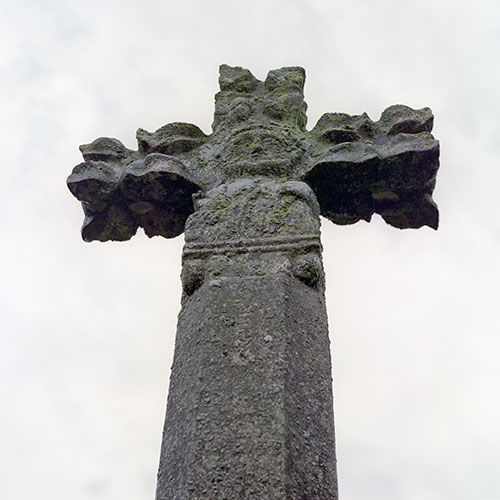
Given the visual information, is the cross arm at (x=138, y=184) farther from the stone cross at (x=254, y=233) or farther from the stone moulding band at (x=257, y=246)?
the stone moulding band at (x=257, y=246)

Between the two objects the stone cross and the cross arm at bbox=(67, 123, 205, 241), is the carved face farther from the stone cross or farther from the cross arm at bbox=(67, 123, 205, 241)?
the cross arm at bbox=(67, 123, 205, 241)

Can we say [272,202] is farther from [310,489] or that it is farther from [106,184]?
[310,489]

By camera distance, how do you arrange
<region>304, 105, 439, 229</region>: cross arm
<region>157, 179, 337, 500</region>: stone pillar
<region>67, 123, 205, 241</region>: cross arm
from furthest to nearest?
<region>67, 123, 205, 241</region>: cross arm
<region>304, 105, 439, 229</region>: cross arm
<region>157, 179, 337, 500</region>: stone pillar

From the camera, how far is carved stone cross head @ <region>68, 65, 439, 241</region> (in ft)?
13.7

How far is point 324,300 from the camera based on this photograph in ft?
11.4

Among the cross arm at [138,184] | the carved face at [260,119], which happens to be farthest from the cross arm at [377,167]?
the cross arm at [138,184]

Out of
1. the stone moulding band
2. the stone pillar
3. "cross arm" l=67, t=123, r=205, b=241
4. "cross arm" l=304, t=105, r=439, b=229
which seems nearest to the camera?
the stone pillar

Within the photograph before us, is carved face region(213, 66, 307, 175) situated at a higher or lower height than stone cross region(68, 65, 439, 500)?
higher

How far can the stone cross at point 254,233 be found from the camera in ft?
8.73

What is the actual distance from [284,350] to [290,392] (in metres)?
0.21

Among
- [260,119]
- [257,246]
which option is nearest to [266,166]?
[260,119]

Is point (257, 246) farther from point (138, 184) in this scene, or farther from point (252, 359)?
Answer: point (138, 184)

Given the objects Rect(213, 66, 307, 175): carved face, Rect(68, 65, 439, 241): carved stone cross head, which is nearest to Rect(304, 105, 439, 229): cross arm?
Rect(68, 65, 439, 241): carved stone cross head

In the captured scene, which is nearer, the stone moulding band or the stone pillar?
the stone pillar
